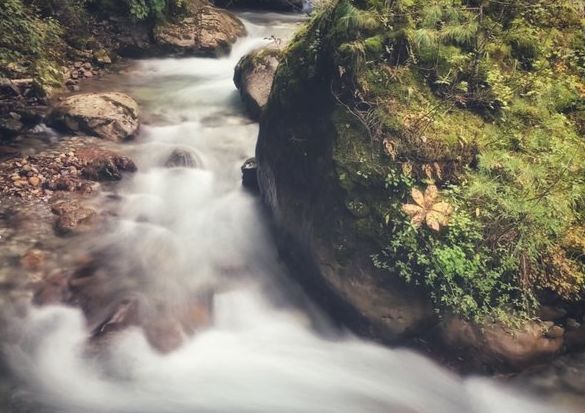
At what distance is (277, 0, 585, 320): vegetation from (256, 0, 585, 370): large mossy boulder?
0.6 inches

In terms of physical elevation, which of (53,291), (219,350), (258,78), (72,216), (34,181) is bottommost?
(219,350)

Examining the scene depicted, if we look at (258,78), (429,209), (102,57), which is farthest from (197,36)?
(429,209)

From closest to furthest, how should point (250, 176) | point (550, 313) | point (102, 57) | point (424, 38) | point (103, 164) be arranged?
point (550, 313), point (424, 38), point (103, 164), point (250, 176), point (102, 57)

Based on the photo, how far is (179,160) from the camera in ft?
25.9

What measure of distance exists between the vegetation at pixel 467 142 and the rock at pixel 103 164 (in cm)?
409

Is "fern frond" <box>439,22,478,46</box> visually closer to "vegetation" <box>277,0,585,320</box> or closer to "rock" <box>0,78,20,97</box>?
"vegetation" <box>277,0,585,320</box>

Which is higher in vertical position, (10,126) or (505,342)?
(10,126)

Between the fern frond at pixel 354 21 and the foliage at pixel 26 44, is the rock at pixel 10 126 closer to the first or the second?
the foliage at pixel 26 44

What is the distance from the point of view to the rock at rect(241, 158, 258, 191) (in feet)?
24.0

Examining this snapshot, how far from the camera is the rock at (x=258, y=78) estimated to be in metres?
8.74

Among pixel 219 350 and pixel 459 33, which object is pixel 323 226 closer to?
pixel 219 350

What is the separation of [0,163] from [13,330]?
11.1ft

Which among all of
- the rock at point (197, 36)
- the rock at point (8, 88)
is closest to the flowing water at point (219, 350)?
the rock at point (8, 88)

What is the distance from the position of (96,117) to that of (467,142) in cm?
646
